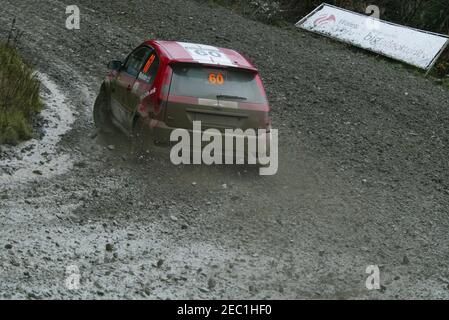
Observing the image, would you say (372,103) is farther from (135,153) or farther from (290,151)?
(135,153)

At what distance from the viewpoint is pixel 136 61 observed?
36.2ft

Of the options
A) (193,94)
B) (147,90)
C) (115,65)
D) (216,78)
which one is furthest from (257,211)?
(115,65)

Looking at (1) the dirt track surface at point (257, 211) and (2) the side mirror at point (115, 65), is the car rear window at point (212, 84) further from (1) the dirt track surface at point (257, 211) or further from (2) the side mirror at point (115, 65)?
(2) the side mirror at point (115, 65)

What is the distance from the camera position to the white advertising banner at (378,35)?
772 inches

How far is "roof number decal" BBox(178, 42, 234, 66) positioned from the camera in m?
9.88

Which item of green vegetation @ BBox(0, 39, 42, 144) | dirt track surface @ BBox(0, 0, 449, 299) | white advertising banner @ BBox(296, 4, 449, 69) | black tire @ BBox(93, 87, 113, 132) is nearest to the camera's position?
dirt track surface @ BBox(0, 0, 449, 299)

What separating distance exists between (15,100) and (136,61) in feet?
7.11

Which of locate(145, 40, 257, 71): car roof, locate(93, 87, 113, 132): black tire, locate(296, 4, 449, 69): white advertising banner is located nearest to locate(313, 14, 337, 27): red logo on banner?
locate(296, 4, 449, 69): white advertising banner

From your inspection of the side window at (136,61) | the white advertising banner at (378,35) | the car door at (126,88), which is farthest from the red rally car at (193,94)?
the white advertising banner at (378,35)

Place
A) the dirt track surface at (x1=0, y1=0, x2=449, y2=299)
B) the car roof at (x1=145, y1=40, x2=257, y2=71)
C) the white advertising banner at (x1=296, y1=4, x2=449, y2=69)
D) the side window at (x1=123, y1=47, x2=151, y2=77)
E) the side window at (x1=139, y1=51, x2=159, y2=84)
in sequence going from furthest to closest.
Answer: the white advertising banner at (x1=296, y1=4, x2=449, y2=69)
the side window at (x1=123, y1=47, x2=151, y2=77)
the side window at (x1=139, y1=51, x2=159, y2=84)
the car roof at (x1=145, y1=40, x2=257, y2=71)
the dirt track surface at (x1=0, y1=0, x2=449, y2=299)

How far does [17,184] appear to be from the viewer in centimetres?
916

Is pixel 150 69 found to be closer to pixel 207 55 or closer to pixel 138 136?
pixel 207 55

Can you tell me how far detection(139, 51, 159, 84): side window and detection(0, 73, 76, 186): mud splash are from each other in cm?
169

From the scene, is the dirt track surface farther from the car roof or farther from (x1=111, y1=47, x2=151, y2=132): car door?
the car roof
